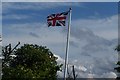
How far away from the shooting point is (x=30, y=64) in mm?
72812

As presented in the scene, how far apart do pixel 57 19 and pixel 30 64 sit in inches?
1272

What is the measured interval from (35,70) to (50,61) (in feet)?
15.0

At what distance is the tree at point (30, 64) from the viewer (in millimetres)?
68500

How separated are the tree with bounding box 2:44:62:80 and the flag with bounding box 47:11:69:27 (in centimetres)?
2734

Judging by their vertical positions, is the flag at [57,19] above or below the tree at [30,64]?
above

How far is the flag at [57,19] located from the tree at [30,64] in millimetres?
27338

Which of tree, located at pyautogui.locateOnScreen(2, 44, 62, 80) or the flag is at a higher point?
the flag

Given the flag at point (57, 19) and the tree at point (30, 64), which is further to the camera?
the tree at point (30, 64)

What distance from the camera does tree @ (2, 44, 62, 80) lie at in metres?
68.5

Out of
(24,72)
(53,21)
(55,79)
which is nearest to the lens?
(53,21)

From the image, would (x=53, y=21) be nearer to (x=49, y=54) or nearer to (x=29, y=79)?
(x=29, y=79)

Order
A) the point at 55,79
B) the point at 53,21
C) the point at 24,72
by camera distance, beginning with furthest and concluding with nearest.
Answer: the point at 55,79 < the point at 24,72 < the point at 53,21

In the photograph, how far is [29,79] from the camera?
68.2 m

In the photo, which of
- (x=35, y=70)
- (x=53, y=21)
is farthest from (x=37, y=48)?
(x=53, y=21)
